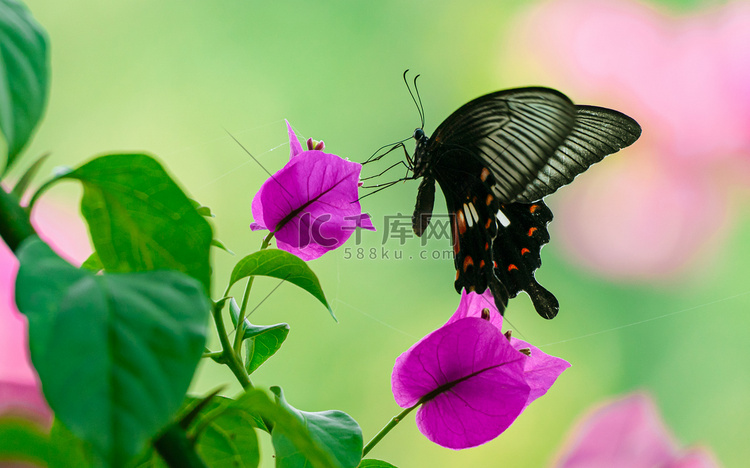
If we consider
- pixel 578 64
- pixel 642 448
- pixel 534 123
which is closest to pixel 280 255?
pixel 534 123

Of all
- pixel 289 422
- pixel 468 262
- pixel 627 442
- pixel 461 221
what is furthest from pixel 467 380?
pixel 627 442

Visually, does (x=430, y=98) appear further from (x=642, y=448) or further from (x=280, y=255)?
(x=280, y=255)

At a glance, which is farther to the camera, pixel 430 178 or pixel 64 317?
pixel 430 178

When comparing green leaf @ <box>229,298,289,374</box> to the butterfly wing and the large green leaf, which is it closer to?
the large green leaf

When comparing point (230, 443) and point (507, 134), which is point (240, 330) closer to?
point (230, 443)

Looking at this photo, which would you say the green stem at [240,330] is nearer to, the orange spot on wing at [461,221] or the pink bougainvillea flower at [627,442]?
the orange spot on wing at [461,221]

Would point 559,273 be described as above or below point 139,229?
below
